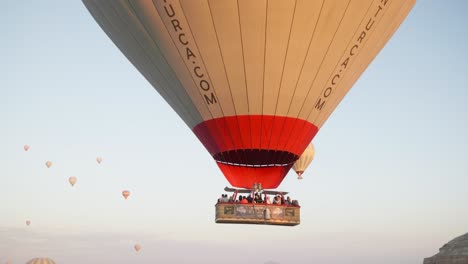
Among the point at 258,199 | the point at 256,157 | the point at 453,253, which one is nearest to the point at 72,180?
the point at 258,199

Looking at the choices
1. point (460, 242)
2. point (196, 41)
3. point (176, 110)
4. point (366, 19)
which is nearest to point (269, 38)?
point (196, 41)

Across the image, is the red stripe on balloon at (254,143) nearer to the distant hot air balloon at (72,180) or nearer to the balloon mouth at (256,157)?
the balloon mouth at (256,157)

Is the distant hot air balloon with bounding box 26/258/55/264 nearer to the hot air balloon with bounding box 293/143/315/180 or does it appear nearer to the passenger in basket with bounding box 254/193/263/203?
the hot air balloon with bounding box 293/143/315/180

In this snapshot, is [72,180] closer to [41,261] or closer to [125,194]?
[125,194]

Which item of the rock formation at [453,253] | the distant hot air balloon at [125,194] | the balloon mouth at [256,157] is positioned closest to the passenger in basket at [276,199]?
the balloon mouth at [256,157]

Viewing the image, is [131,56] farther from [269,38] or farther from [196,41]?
[269,38]
